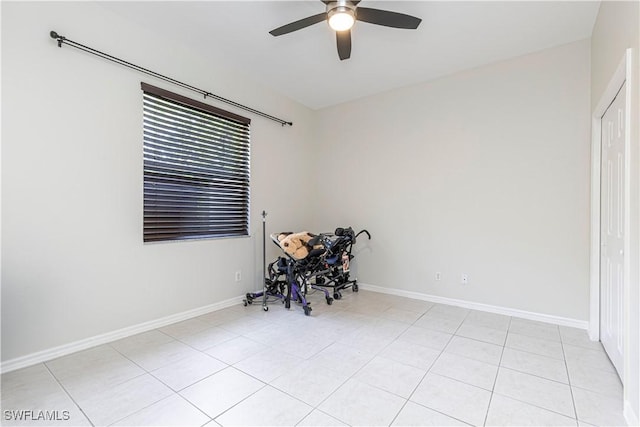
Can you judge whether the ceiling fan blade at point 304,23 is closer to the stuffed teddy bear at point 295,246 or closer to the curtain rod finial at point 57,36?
the curtain rod finial at point 57,36

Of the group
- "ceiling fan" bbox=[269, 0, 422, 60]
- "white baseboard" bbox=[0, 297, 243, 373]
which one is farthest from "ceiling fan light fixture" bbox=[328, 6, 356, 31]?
"white baseboard" bbox=[0, 297, 243, 373]

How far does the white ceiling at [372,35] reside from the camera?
8.72ft

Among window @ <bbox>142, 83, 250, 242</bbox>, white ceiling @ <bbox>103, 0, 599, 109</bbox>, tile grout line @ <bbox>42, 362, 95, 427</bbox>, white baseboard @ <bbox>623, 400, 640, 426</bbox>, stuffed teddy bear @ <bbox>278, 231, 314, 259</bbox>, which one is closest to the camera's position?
white baseboard @ <bbox>623, 400, 640, 426</bbox>

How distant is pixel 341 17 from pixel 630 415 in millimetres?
3104

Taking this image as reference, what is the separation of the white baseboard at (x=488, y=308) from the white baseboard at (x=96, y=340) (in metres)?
2.37

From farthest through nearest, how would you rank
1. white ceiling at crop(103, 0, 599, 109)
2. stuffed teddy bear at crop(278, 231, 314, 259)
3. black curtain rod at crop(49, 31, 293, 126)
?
stuffed teddy bear at crop(278, 231, 314, 259) → white ceiling at crop(103, 0, 599, 109) → black curtain rod at crop(49, 31, 293, 126)

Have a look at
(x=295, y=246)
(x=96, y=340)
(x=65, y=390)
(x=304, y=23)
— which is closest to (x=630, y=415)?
(x=295, y=246)

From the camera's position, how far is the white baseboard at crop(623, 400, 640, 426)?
1586mm

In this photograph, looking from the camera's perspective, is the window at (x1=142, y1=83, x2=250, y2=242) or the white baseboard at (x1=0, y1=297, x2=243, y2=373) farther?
the window at (x1=142, y1=83, x2=250, y2=242)

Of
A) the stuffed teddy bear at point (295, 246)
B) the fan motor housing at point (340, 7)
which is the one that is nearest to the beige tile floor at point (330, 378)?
the stuffed teddy bear at point (295, 246)

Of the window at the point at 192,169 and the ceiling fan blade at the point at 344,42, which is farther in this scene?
the window at the point at 192,169

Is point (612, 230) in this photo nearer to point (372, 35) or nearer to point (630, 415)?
point (630, 415)

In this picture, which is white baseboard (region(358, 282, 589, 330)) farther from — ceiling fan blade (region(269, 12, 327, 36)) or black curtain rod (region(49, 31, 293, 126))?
ceiling fan blade (region(269, 12, 327, 36))

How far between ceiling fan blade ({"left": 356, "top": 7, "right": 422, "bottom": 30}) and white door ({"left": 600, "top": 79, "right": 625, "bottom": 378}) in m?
1.57
